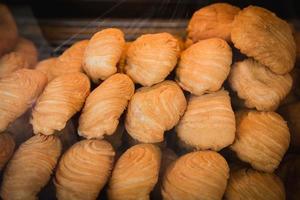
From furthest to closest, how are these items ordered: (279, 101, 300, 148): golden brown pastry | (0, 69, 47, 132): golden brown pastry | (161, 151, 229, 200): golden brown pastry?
(279, 101, 300, 148): golden brown pastry → (0, 69, 47, 132): golden brown pastry → (161, 151, 229, 200): golden brown pastry

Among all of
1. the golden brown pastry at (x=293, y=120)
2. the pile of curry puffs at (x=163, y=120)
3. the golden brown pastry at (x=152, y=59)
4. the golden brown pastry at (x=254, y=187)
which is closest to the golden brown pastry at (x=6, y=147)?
the pile of curry puffs at (x=163, y=120)

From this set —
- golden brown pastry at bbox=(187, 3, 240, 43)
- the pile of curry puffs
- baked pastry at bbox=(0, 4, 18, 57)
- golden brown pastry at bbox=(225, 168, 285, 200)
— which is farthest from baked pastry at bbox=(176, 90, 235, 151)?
baked pastry at bbox=(0, 4, 18, 57)

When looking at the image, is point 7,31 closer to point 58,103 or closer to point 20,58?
point 20,58

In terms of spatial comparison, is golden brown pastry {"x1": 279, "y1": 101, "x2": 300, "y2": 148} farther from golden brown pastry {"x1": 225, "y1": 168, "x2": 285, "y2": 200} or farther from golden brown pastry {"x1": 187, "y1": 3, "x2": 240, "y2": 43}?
golden brown pastry {"x1": 187, "y1": 3, "x2": 240, "y2": 43}

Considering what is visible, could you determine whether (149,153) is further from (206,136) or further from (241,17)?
(241,17)

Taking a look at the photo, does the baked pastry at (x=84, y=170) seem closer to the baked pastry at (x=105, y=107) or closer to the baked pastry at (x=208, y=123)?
the baked pastry at (x=105, y=107)

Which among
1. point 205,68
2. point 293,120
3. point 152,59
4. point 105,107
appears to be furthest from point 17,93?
point 293,120
